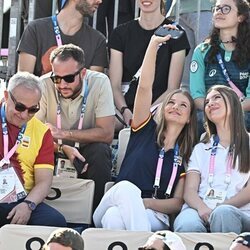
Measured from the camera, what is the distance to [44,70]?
275 inches

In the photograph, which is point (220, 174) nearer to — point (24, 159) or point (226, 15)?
point (24, 159)

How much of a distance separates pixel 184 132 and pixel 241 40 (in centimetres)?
116

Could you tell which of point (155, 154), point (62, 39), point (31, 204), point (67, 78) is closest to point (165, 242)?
point (31, 204)

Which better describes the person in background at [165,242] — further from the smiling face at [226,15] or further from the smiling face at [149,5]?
the smiling face at [149,5]

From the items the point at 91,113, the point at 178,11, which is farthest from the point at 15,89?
the point at 178,11

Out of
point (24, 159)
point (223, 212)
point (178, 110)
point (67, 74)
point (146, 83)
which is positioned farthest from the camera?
point (67, 74)

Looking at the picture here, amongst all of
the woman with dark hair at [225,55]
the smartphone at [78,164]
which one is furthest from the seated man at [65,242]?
the woman with dark hair at [225,55]

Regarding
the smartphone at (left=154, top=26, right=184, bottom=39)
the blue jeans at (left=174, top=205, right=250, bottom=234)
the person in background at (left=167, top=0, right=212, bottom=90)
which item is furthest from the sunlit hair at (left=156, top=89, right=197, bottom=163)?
the person in background at (left=167, top=0, right=212, bottom=90)

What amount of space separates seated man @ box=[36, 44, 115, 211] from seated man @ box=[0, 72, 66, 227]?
0.39m

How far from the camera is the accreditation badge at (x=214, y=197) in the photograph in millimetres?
5656

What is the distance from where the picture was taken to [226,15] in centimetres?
676

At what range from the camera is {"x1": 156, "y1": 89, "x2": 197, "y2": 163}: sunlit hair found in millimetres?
5980

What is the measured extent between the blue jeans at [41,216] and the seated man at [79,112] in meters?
0.63

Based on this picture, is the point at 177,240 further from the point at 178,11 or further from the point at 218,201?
the point at 178,11
